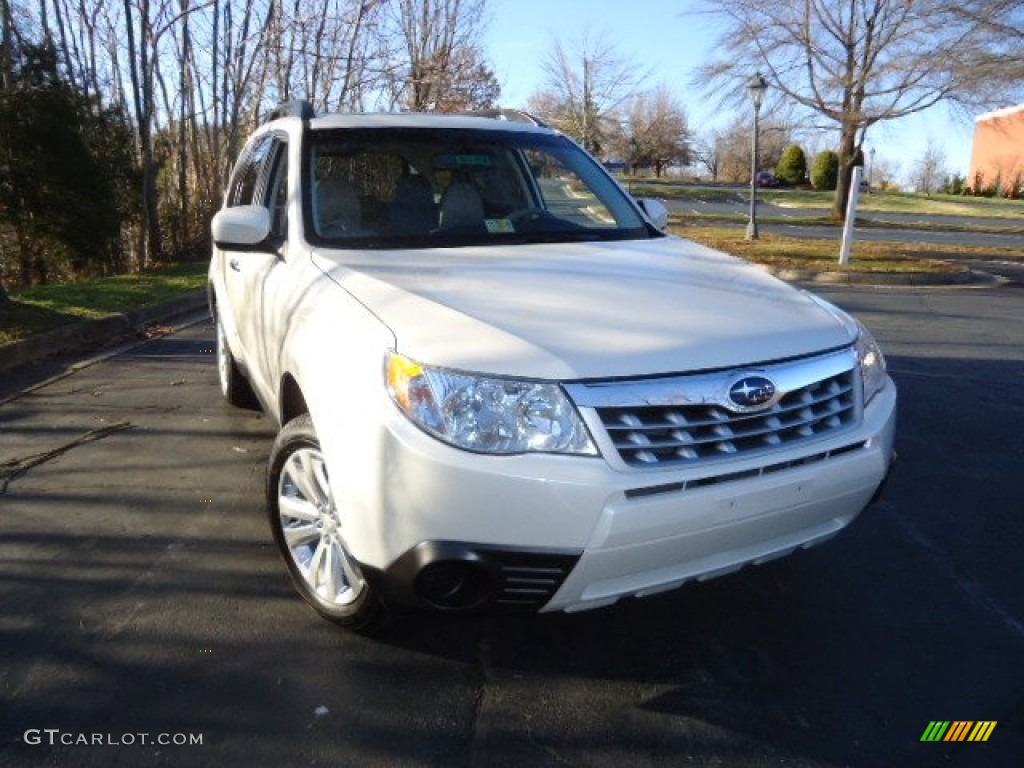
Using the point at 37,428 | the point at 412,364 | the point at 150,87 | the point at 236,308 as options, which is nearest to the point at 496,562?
the point at 412,364

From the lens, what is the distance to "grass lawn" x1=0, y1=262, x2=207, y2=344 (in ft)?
25.9

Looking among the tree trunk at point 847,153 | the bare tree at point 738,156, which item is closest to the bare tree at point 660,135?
the bare tree at point 738,156

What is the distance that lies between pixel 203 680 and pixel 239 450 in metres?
2.33

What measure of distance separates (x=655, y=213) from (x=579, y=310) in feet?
6.23

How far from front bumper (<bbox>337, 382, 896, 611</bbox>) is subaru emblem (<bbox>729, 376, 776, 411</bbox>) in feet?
0.53

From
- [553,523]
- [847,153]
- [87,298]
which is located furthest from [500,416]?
[847,153]

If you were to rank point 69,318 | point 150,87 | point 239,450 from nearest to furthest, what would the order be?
point 239,450 → point 69,318 → point 150,87

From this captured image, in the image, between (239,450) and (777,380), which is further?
(239,450)

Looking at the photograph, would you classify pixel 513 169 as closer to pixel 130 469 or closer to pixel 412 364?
pixel 412 364

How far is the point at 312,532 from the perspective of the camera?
2.93 metres

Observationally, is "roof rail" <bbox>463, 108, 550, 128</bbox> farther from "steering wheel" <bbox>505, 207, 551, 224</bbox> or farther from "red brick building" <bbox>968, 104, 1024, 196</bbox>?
"red brick building" <bbox>968, 104, 1024, 196</bbox>

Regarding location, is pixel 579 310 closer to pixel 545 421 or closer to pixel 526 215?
pixel 545 421

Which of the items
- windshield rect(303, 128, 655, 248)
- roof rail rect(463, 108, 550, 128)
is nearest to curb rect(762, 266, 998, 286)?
roof rail rect(463, 108, 550, 128)

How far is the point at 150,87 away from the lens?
15.3 meters
